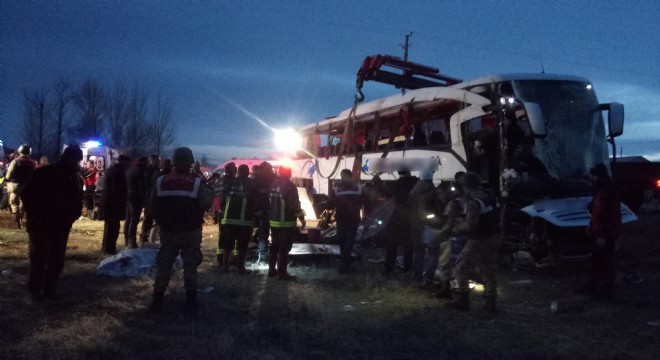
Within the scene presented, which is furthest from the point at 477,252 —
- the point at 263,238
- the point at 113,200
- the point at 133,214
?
the point at 133,214

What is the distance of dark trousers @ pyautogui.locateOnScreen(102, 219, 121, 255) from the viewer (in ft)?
30.7

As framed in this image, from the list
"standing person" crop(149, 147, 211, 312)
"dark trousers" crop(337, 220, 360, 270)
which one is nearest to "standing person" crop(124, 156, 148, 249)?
"dark trousers" crop(337, 220, 360, 270)

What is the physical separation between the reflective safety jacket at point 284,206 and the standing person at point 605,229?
14.3 ft

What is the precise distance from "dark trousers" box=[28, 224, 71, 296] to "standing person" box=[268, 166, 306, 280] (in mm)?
2994

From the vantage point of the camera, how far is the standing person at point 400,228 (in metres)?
8.80

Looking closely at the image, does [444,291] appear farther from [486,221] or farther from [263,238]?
[263,238]

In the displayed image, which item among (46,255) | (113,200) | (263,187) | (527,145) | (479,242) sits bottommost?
(46,255)

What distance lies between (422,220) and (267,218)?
9.07ft

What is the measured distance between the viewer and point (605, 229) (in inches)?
275

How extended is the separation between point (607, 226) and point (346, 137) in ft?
28.7

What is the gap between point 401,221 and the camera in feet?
29.2

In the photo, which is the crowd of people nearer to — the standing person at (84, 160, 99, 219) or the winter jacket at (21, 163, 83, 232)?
the winter jacket at (21, 163, 83, 232)

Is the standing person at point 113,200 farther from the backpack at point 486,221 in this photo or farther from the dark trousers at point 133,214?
the backpack at point 486,221

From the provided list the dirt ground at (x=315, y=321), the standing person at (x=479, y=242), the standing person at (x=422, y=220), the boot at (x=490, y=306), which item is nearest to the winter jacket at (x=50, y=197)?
the dirt ground at (x=315, y=321)
